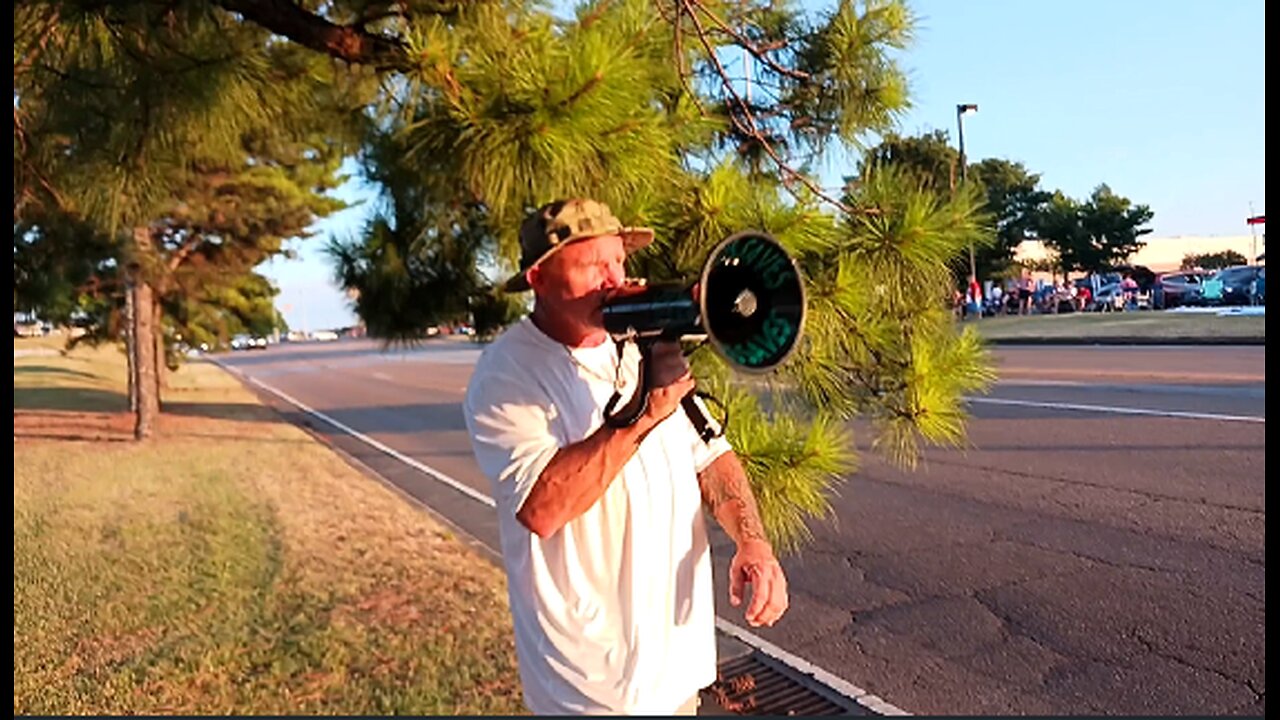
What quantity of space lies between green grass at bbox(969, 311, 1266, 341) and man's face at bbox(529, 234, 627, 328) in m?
14.2

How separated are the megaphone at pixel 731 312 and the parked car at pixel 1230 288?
24.0 metres

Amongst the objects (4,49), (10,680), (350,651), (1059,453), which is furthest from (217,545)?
(1059,453)

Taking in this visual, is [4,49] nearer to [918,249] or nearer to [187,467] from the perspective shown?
[918,249]

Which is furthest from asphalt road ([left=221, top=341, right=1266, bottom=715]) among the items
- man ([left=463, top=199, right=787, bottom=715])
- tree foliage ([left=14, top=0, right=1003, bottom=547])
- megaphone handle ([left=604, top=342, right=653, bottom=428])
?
megaphone handle ([left=604, top=342, right=653, bottom=428])

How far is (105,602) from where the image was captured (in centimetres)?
463

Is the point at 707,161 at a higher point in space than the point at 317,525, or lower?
higher

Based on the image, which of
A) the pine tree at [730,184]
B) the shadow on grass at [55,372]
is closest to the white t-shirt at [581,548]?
the pine tree at [730,184]

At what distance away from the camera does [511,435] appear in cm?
158

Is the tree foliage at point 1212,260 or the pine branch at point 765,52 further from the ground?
the tree foliage at point 1212,260

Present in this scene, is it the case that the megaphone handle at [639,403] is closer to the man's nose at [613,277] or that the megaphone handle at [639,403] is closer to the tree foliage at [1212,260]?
the man's nose at [613,277]

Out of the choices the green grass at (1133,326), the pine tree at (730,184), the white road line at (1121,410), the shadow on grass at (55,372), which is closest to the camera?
the pine tree at (730,184)

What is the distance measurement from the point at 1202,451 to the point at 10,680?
24.8 ft

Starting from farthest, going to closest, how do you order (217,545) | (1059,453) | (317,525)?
1. (1059,453)
2. (317,525)
3. (217,545)

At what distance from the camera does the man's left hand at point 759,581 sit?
183 cm
